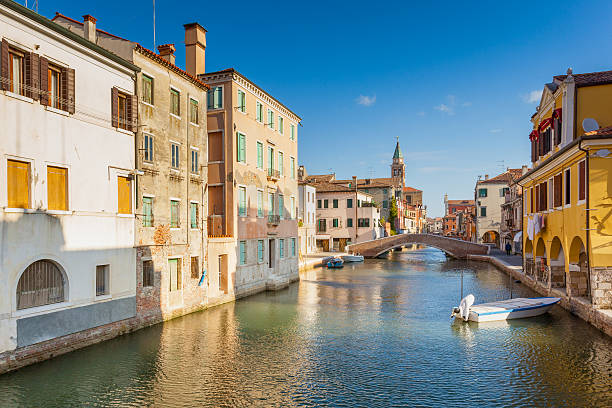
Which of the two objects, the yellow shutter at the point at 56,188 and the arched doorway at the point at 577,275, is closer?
the yellow shutter at the point at 56,188

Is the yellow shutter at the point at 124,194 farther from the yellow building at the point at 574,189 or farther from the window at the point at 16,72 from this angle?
the yellow building at the point at 574,189

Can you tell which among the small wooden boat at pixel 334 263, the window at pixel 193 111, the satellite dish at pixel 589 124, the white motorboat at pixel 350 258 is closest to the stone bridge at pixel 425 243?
the white motorboat at pixel 350 258

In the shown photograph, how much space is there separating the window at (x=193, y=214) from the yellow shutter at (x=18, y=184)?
9370 millimetres

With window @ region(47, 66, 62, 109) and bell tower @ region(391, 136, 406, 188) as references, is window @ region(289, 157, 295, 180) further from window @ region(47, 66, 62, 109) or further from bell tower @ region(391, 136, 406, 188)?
bell tower @ region(391, 136, 406, 188)

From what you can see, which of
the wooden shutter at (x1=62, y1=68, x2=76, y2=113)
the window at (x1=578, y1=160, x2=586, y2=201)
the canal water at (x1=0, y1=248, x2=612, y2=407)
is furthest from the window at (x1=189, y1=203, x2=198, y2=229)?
the window at (x1=578, y1=160, x2=586, y2=201)

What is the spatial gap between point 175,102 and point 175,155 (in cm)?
272

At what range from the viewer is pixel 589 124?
21.4 m

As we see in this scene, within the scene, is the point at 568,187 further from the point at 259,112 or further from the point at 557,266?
the point at 259,112

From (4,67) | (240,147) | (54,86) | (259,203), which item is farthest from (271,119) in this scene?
(4,67)

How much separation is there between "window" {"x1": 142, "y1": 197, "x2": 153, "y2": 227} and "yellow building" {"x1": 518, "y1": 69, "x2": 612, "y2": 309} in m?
18.9

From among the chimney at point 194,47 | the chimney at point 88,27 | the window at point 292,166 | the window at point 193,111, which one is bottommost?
the window at point 292,166

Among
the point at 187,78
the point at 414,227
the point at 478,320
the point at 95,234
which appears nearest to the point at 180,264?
the point at 95,234

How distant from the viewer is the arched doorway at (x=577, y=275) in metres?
21.9

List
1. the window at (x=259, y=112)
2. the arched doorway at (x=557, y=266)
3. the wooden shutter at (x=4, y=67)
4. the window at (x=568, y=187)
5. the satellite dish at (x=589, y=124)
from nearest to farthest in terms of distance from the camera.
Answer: the wooden shutter at (x=4, y=67)
the window at (x=568, y=187)
the satellite dish at (x=589, y=124)
the arched doorway at (x=557, y=266)
the window at (x=259, y=112)
